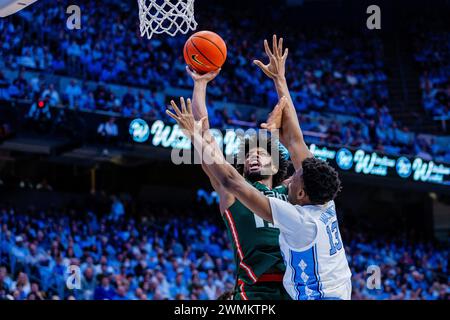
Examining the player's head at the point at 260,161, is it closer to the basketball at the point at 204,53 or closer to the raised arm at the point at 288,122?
the raised arm at the point at 288,122

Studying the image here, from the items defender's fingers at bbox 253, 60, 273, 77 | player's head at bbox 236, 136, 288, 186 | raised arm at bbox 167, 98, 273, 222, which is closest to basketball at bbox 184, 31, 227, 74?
defender's fingers at bbox 253, 60, 273, 77

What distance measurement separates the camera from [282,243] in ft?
13.9

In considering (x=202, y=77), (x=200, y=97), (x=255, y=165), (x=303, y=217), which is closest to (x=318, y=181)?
(x=303, y=217)

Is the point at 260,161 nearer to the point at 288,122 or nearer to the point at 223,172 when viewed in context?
the point at 288,122

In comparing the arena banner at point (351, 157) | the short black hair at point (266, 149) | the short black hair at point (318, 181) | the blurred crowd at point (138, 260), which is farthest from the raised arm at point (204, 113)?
the arena banner at point (351, 157)

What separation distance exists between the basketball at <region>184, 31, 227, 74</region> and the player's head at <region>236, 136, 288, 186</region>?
55 centimetres

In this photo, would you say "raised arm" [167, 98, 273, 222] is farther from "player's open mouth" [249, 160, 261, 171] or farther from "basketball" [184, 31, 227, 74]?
"basketball" [184, 31, 227, 74]

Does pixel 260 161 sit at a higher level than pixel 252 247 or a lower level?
higher

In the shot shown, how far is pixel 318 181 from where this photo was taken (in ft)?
13.8

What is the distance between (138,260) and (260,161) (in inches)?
378

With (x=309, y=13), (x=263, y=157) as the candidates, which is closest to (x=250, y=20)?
(x=309, y=13)

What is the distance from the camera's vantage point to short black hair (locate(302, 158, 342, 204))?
421 cm

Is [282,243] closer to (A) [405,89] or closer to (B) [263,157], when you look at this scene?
(B) [263,157]

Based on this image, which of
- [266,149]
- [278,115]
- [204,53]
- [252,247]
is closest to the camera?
[252,247]
